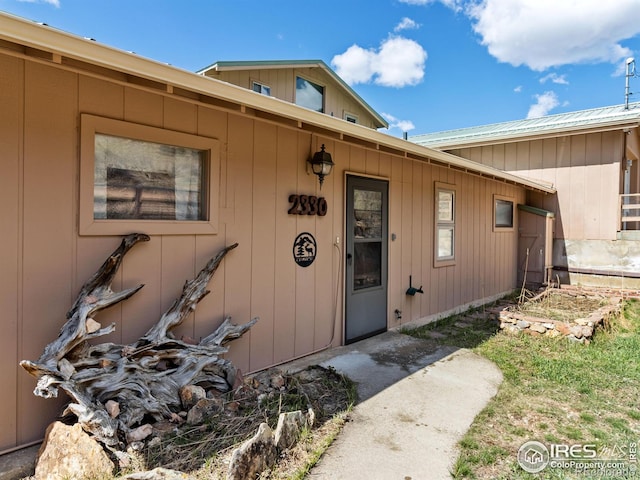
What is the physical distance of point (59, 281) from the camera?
222 cm

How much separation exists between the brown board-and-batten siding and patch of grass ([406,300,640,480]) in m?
1.50

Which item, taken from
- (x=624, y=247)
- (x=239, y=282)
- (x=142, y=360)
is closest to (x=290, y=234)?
(x=239, y=282)

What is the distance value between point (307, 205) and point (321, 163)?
1.38ft

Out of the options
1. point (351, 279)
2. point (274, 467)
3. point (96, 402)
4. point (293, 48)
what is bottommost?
point (274, 467)

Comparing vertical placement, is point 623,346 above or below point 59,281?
below

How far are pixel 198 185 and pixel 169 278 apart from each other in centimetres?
73

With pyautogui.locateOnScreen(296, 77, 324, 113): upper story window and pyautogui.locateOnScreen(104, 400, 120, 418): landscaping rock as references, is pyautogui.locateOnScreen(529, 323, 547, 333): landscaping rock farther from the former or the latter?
pyautogui.locateOnScreen(296, 77, 324, 113): upper story window

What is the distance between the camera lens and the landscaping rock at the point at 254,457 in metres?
1.82

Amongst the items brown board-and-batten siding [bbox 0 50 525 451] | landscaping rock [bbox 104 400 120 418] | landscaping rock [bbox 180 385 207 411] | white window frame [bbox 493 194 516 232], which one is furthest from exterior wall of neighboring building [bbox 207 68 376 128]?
landscaping rock [bbox 104 400 120 418]

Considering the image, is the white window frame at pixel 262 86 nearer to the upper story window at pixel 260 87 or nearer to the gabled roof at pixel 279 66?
the upper story window at pixel 260 87

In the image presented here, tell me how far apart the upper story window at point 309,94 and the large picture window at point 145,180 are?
348 inches

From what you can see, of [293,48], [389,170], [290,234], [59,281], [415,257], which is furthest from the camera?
[293,48]

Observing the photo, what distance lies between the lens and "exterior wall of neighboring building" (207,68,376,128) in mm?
9906

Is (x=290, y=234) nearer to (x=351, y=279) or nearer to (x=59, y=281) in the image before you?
(x=351, y=279)
